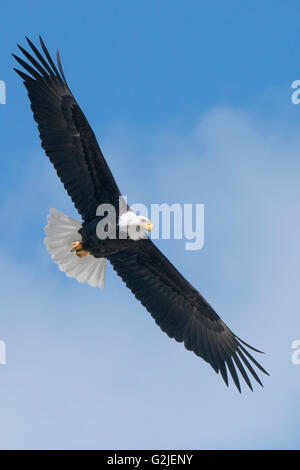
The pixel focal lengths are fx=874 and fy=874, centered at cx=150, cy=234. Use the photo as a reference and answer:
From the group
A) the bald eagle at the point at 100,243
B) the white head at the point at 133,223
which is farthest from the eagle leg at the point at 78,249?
the white head at the point at 133,223

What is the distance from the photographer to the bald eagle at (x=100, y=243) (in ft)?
35.3

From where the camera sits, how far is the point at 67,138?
10781mm

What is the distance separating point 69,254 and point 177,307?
5.33ft

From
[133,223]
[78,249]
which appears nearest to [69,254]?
[78,249]

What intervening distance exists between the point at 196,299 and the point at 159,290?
0.52 metres

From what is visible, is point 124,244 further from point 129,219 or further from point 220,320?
point 220,320

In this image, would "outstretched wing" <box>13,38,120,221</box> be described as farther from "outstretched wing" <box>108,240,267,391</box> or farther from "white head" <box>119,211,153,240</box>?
"outstretched wing" <box>108,240,267,391</box>

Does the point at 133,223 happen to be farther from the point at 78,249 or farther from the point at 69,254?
the point at 69,254

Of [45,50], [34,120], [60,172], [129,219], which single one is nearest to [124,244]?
[129,219]

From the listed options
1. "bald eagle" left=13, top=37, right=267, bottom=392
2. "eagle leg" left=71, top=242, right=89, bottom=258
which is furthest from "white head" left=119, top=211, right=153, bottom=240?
"eagle leg" left=71, top=242, right=89, bottom=258

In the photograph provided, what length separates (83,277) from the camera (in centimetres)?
1197

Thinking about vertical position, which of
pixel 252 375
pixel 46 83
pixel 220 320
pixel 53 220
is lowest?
pixel 252 375

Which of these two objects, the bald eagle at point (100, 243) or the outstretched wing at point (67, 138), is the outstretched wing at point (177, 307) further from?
the outstretched wing at point (67, 138)

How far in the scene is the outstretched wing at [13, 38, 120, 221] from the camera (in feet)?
35.2
